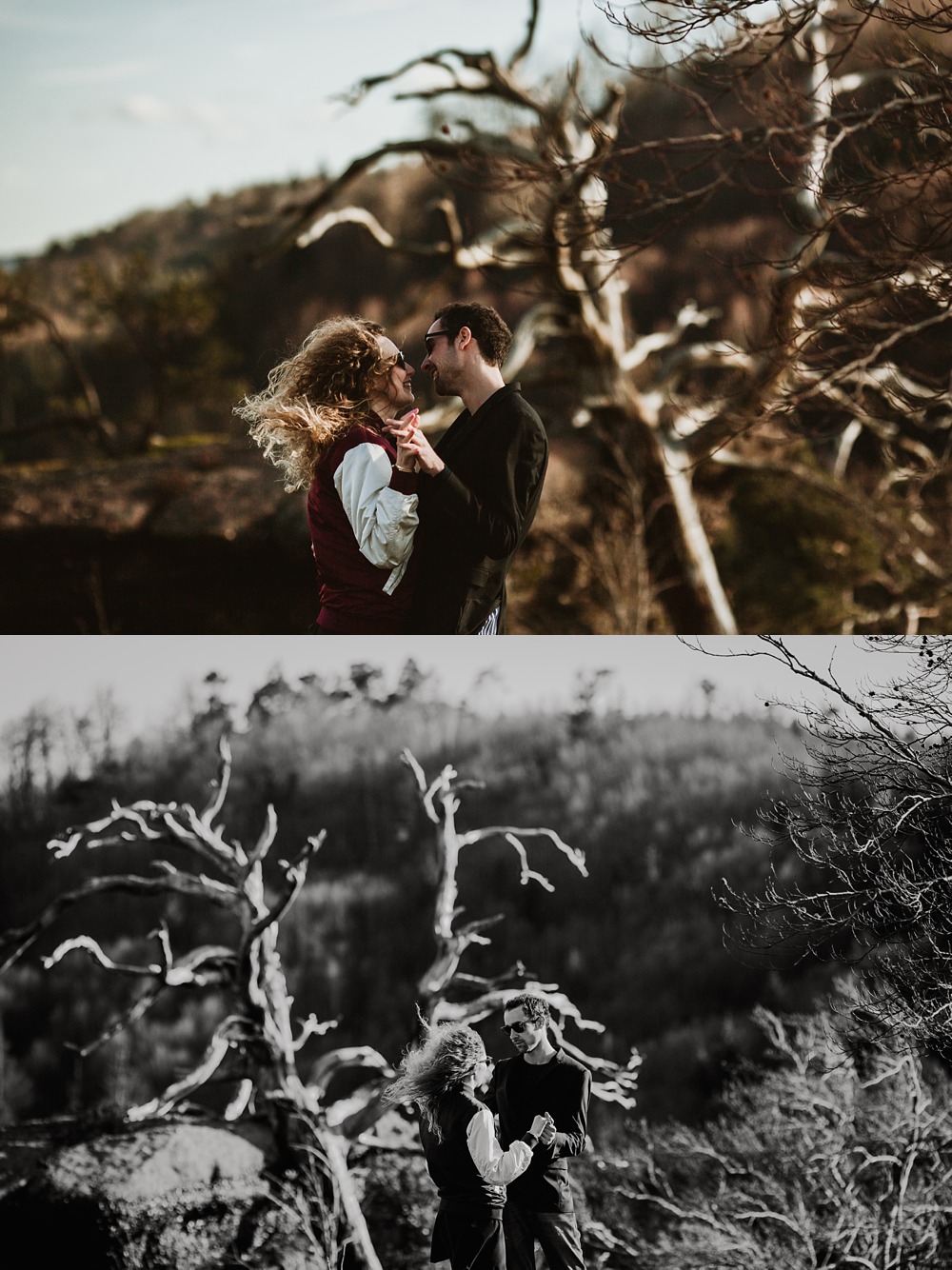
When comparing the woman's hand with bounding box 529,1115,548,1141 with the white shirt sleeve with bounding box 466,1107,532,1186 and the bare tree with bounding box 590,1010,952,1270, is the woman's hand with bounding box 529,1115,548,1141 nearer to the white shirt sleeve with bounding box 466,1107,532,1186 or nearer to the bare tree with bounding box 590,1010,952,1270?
the white shirt sleeve with bounding box 466,1107,532,1186

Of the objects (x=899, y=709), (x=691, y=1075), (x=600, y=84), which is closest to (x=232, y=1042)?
(x=691, y=1075)

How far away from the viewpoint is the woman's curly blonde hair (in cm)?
491

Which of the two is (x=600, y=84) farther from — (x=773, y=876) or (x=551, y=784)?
(x=773, y=876)

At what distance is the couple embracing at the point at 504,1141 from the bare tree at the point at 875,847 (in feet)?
4.43

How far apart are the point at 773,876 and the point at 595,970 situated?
36.9 inches

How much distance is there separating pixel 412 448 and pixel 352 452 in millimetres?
335

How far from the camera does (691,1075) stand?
5.27 m

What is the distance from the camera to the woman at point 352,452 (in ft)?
15.7

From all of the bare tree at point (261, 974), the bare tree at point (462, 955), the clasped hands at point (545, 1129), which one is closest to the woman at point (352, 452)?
the bare tree at point (261, 974)

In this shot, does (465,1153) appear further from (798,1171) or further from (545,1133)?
(798,1171)

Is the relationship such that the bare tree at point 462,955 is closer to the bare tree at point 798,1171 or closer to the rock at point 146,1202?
the bare tree at point 798,1171

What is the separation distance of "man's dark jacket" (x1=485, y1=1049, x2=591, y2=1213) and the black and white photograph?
2.57 feet

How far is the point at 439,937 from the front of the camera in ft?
17.3

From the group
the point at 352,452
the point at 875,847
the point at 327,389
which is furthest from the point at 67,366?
the point at 875,847
